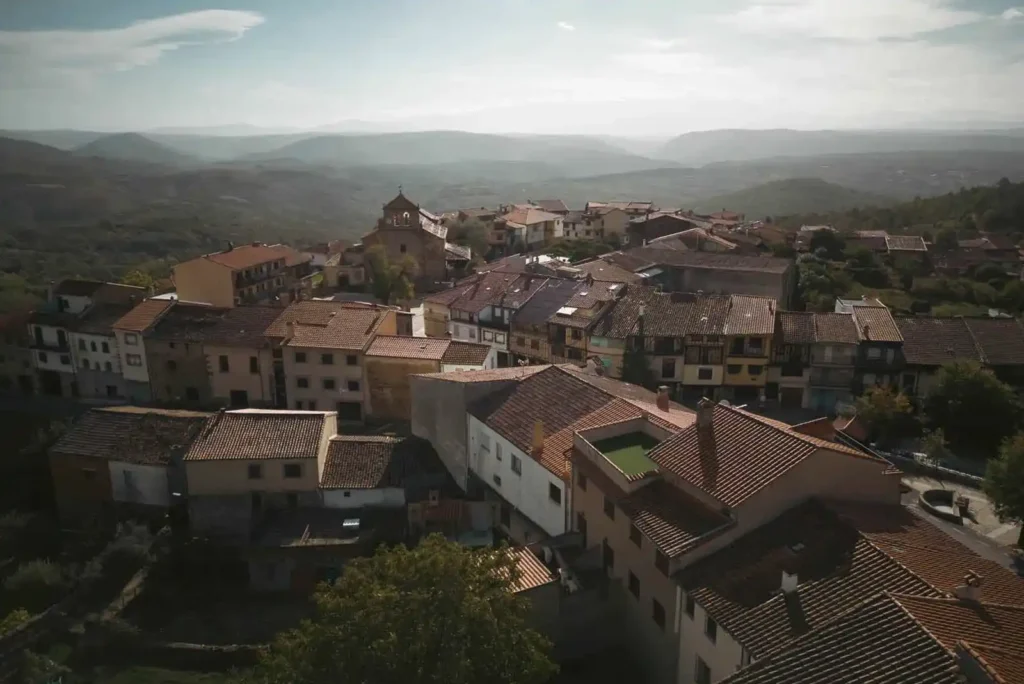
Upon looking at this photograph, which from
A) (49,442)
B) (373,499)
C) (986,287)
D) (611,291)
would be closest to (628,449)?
(373,499)

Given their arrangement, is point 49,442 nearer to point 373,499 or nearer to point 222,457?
point 222,457

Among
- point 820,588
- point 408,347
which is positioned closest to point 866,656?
point 820,588

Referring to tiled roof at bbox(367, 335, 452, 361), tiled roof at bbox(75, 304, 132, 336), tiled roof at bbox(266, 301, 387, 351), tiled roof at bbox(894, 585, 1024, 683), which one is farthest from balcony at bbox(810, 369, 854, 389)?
tiled roof at bbox(75, 304, 132, 336)

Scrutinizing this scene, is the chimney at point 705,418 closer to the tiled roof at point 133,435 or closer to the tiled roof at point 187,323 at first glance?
the tiled roof at point 133,435

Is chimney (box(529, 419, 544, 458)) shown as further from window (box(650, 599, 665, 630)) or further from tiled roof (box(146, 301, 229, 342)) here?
tiled roof (box(146, 301, 229, 342))

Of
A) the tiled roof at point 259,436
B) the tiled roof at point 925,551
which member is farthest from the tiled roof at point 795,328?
the tiled roof at point 259,436

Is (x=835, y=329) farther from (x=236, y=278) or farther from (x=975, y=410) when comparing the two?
(x=236, y=278)
